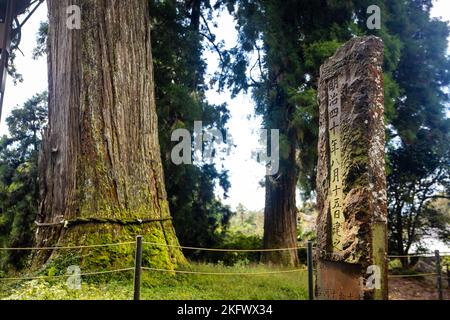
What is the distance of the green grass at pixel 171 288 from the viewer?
393 centimetres

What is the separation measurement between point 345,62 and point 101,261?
133 inches

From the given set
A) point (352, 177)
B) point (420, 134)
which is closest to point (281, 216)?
point (420, 134)

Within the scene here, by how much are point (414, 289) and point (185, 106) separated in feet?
18.5

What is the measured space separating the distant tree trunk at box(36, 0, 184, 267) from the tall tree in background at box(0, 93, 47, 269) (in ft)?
10.3

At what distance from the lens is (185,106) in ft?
26.1

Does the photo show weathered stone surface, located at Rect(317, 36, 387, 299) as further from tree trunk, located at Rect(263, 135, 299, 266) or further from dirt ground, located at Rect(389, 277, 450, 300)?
tree trunk, located at Rect(263, 135, 299, 266)

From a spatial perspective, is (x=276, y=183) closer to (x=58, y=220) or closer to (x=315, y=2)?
(x=315, y=2)

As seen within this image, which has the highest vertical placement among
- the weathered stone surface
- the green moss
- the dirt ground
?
the weathered stone surface

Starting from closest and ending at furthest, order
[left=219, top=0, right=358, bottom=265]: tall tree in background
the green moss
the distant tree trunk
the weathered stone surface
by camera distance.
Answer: the weathered stone surface, the green moss, the distant tree trunk, [left=219, top=0, right=358, bottom=265]: tall tree in background

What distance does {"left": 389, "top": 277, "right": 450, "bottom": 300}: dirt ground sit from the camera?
724 centimetres

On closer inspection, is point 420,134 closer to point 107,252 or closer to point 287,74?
point 287,74

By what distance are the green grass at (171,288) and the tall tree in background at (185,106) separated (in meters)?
3.46

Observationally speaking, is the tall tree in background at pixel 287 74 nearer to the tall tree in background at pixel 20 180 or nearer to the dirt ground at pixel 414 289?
the dirt ground at pixel 414 289

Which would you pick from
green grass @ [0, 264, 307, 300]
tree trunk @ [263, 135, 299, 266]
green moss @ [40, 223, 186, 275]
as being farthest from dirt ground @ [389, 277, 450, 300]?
green moss @ [40, 223, 186, 275]
